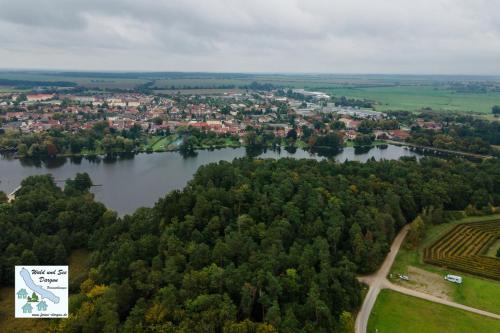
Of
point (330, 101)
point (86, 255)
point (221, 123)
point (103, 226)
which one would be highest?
Result: point (330, 101)

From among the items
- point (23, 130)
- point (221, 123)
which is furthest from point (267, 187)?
point (23, 130)

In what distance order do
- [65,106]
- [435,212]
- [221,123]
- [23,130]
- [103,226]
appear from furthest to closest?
[65,106] < [221,123] < [23,130] < [435,212] < [103,226]

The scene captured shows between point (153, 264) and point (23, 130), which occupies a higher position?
point (23, 130)

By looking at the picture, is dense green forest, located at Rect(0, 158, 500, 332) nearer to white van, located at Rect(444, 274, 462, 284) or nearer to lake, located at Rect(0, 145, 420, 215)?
white van, located at Rect(444, 274, 462, 284)

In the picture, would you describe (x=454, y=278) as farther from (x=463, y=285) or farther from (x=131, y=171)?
(x=131, y=171)

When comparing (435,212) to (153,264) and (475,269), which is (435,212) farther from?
(153,264)

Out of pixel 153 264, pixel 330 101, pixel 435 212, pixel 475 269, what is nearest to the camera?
pixel 153 264

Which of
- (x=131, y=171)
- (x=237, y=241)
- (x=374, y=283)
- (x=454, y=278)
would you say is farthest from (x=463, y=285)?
(x=131, y=171)
